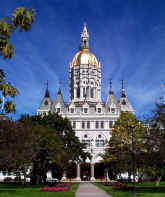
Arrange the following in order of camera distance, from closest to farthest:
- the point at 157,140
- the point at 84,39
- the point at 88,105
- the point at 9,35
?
the point at 9,35, the point at 157,140, the point at 88,105, the point at 84,39

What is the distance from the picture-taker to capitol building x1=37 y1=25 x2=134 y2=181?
88438 mm

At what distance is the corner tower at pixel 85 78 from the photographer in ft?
335

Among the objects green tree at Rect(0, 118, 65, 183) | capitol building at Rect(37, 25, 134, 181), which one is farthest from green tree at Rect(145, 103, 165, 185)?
capitol building at Rect(37, 25, 134, 181)

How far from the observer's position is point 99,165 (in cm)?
8469

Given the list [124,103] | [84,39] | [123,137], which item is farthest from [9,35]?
[84,39]

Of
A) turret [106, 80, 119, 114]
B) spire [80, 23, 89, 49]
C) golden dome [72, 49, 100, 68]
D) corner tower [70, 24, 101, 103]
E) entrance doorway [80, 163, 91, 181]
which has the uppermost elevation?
spire [80, 23, 89, 49]

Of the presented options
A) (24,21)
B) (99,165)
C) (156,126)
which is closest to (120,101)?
(99,165)

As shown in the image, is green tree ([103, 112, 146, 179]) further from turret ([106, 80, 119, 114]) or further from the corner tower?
the corner tower

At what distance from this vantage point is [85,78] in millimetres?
104000

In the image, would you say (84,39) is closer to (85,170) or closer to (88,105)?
(88,105)

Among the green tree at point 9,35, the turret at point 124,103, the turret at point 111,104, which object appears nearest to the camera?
the green tree at point 9,35

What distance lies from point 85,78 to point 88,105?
577 inches

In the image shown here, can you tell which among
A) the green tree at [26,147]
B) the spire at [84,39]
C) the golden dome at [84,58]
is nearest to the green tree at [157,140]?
the green tree at [26,147]

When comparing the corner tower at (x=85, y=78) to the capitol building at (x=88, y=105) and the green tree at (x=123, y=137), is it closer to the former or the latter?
the capitol building at (x=88, y=105)
